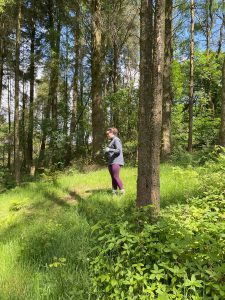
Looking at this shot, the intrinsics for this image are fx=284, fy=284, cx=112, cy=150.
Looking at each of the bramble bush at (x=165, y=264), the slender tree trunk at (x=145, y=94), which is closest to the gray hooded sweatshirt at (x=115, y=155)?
the slender tree trunk at (x=145, y=94)

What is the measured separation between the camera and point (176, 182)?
753 cm

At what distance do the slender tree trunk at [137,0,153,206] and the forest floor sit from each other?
80 centimetres

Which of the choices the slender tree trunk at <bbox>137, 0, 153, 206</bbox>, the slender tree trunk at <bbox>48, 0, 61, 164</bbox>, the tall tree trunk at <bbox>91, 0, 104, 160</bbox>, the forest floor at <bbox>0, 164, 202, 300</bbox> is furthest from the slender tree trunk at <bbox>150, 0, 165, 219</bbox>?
the slender tree trunk at <bbox>48, 0, 61, 164</bbox>

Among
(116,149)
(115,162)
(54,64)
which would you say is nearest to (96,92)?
(54,64)

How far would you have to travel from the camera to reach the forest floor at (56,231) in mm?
3480

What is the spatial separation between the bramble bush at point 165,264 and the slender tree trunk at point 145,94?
1423 millimetres

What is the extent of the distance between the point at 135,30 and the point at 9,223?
60.4ft

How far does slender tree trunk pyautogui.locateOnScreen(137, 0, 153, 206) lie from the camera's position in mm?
5188

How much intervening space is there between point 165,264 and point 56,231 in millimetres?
2581

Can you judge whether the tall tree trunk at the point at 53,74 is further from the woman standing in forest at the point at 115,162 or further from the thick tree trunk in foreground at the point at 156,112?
the thick tree trunk in foreground at the point at 156,112

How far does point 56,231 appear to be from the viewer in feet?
16.8

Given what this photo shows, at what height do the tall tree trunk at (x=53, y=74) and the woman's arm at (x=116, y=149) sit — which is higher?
the tall tree trunk at (x=53, y=74)

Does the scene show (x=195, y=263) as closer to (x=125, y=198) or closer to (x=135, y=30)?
(x=125, y=198)

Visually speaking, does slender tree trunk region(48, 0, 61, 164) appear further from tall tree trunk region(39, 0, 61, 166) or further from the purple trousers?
the purple trousers
